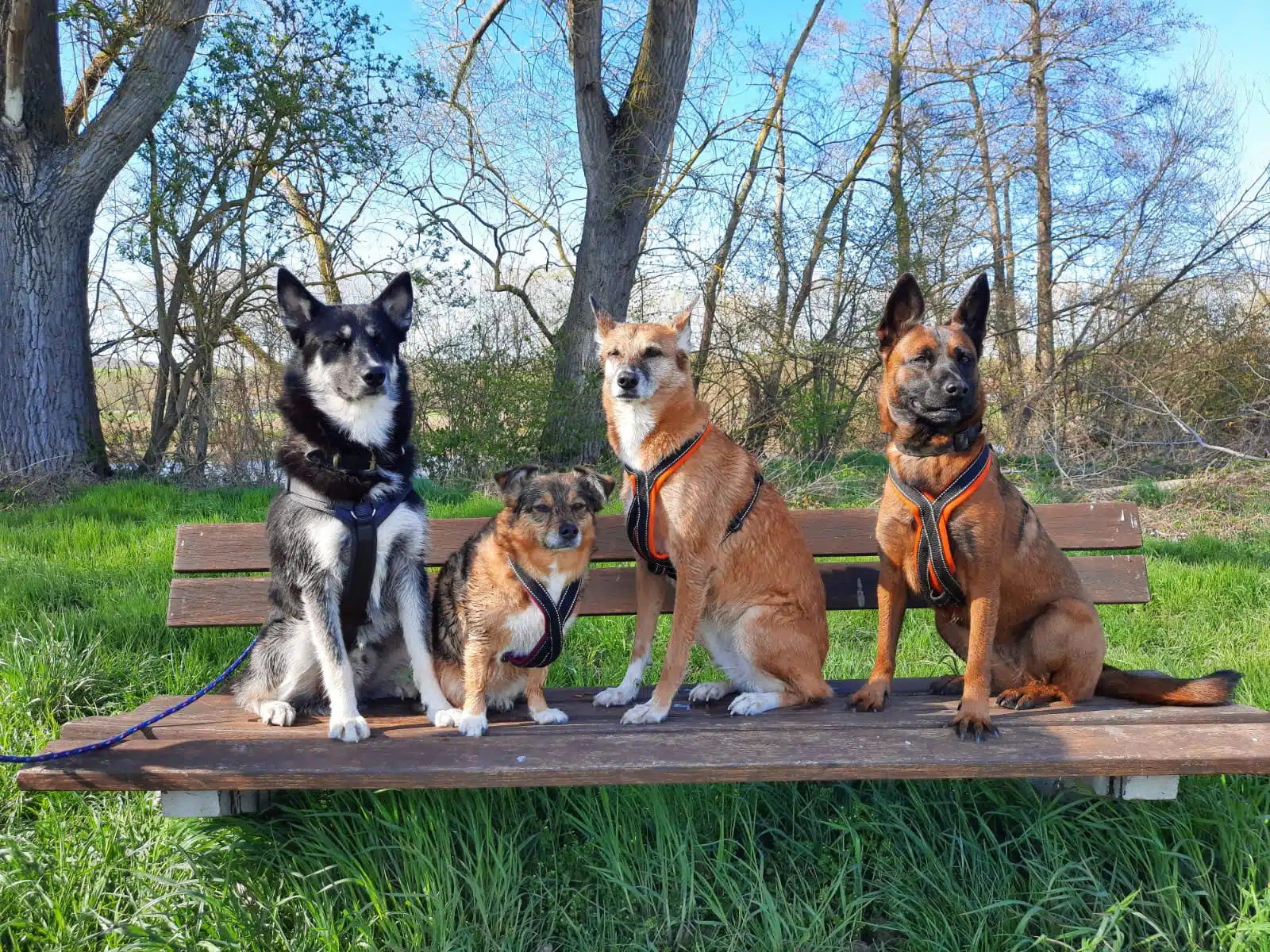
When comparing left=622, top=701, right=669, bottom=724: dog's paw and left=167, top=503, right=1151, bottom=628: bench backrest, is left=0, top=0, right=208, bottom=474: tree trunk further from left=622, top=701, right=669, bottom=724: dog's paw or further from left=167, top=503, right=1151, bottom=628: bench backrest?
left=622, top=701, right=669, bottom=724: dog's paw

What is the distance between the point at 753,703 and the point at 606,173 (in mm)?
7020

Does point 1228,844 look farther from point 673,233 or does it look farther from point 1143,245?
point 1143,245

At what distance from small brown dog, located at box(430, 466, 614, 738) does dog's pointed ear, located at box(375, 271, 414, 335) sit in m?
0.71

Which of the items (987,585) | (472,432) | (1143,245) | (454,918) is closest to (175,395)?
(472,432)

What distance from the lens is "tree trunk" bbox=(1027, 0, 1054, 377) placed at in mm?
10391

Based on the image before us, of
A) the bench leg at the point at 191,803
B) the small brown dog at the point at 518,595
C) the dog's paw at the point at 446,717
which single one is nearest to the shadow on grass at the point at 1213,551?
the small brown dog at the point at 518,595

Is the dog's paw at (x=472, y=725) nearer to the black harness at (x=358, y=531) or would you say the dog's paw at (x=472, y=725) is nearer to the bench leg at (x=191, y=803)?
the black harness at (x=358, y=531)

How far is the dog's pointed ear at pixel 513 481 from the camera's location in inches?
118

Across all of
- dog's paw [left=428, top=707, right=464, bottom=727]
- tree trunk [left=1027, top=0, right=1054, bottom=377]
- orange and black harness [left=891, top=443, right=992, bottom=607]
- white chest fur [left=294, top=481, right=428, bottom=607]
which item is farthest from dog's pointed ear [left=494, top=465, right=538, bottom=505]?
tree trunk [left=1027, top=0, right=1054, bottom=377]

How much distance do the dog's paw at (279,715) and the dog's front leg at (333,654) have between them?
0.16m

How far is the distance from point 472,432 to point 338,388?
20.0ft

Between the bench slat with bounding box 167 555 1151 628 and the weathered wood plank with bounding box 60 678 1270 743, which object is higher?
the bench slat with bounding box 167 555 1151 628

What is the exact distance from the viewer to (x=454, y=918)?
2.37 metres

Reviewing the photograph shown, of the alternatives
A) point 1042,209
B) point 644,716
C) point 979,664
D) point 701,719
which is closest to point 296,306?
point 644,716
